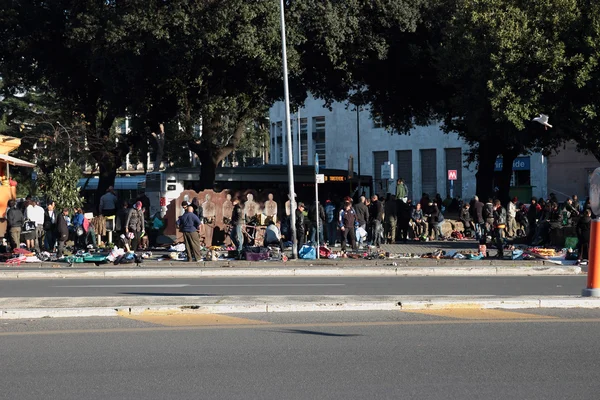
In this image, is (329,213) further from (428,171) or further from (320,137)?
(320,137)

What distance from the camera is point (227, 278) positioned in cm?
1872

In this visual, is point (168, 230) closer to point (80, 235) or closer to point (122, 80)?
point (80, 235)

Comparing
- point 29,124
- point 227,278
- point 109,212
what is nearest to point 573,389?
point 227,278

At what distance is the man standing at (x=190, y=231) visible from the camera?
22.5 metres

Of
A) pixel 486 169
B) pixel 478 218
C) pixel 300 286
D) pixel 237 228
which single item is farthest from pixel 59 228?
pixel 486 169

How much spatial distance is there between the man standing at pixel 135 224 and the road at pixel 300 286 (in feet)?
21.3

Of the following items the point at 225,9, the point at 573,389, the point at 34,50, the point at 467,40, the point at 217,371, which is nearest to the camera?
the point at 573,389

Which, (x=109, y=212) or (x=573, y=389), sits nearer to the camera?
(x=573, y=389)

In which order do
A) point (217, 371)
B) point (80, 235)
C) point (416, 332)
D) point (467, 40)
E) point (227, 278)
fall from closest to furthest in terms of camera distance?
point (217, 371) → point (416, 332) → point (227, 278) → point (80, 235) → point (467, 40)

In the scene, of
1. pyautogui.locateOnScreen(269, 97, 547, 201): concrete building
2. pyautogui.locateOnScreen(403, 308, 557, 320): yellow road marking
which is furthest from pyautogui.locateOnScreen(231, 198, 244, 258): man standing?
pyautogui.locateOnScreen(269, 97, 547, 201): concrete building

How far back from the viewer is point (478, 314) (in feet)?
37.5

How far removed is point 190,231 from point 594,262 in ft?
42.0

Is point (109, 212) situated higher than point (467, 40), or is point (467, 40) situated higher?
point (467, 40)

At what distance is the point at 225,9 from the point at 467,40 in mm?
8389
